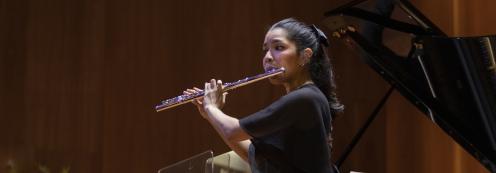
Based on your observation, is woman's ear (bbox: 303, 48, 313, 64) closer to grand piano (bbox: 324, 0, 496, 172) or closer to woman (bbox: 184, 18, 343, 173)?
woman (bbox: 184, 18, 343, 173)

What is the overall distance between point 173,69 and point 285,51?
8.18 ft

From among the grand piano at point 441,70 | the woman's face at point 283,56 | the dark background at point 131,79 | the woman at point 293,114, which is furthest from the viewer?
the dark background at point 131,79

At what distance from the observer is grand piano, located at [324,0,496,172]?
225 cm

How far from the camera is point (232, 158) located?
7.17ft

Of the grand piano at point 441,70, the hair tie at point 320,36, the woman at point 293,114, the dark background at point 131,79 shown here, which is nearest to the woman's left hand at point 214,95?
the woman at point 293,114

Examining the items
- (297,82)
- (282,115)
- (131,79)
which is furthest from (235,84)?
(131,79)

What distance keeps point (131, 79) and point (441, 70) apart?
2.31 metres

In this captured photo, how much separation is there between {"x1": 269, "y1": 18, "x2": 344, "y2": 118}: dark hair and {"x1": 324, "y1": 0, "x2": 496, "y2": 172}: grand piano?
63 centimetres

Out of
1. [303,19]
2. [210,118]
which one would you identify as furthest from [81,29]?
[210,118]

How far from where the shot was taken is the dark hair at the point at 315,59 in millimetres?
1823

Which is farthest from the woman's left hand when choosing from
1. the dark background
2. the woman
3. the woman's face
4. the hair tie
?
the dark background

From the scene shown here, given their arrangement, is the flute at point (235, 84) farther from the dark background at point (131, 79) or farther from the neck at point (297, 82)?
the dark background at point (131, 79)

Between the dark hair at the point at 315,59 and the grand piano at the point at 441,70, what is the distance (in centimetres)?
63

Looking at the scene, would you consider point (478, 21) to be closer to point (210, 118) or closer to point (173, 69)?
point (173, 69)
